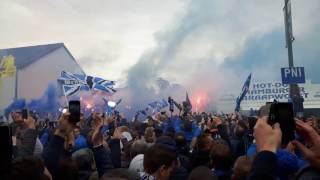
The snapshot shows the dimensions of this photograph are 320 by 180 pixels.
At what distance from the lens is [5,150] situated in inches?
88.7

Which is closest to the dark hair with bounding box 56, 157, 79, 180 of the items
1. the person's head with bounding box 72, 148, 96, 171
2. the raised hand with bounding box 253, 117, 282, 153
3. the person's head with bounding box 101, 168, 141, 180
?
the person's head with bounding box 72, 148, 96, 171

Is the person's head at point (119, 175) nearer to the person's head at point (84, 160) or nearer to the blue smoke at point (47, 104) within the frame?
the person's head at point (84, 160)

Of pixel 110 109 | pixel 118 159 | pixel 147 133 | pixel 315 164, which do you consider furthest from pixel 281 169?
pixel 110 109

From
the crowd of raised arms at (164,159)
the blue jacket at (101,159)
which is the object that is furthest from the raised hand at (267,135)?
the blue jacket at (101,159)

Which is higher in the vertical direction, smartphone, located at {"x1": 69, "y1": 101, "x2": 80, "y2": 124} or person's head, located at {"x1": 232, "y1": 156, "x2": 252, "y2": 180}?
smartphone, located at {"x1": 69, "y1": 101, "x2": 80, "y2": 124}

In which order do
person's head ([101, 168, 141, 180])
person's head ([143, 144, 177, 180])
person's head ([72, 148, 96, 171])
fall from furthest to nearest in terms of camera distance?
person's head ([72, 148, 96, 171])
person's head ([143, 144, 177, 180])
person's head ([101, 168, 141, 180])

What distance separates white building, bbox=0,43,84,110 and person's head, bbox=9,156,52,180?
37.3 metres

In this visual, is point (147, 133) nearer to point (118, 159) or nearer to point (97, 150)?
point (118, 159)

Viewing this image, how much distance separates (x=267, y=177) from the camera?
6.82 ft

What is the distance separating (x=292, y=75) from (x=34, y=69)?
3604 cm

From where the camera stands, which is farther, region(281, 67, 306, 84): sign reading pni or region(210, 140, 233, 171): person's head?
region(281, 67, 306, 84): sign reading pni

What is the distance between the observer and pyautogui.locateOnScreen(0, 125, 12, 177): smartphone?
2.25 meters

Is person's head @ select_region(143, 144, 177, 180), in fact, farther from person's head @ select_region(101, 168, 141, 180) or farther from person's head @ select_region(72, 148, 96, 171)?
person's head @ select_region(72, 148, 96, 171)

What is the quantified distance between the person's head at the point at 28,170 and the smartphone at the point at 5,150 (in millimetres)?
237
